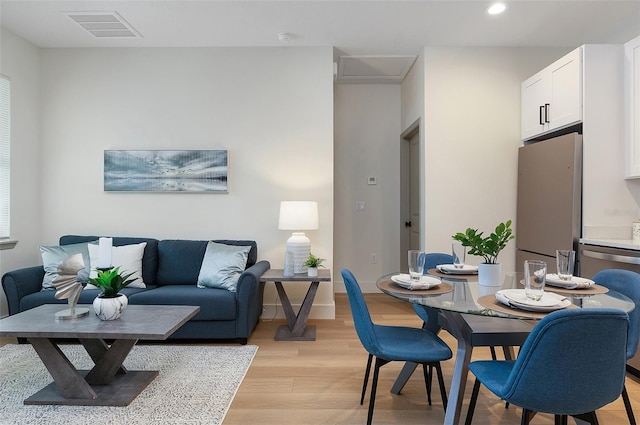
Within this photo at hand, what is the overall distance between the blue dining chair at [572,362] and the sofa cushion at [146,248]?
3175mm

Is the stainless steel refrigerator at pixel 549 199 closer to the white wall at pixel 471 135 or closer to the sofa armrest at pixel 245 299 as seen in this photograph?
the white wall at pixel 471 135

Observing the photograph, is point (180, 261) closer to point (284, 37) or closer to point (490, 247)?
point (284, 37)

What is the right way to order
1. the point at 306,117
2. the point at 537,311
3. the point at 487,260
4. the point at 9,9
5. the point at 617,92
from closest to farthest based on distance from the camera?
the point at 537,311 < the point at 487,260 < the point at 617,92 < the point at 9,9 < the point at 306,117

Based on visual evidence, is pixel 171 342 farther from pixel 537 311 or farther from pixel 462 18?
pixel 462 18

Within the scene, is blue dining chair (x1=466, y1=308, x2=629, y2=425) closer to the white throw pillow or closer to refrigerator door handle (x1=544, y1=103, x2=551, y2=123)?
refrigerator door handle (x1=544, y1=103, x2=551, y2=123)

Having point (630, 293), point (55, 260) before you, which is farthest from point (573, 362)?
point (55, 260)

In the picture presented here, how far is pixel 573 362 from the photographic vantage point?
1280 millimetres

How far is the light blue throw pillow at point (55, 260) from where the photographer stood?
3275 mm

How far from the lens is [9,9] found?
3.19m

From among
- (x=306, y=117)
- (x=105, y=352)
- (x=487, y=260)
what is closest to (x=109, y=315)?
(x=105, y=352)

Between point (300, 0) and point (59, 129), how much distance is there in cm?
285

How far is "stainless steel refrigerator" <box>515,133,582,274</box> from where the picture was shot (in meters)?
3.01

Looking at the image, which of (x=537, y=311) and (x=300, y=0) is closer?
(x=537, y=311)

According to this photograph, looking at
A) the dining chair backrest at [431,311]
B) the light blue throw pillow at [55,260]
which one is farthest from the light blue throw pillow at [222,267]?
the dining chair backrest at [431,311]
